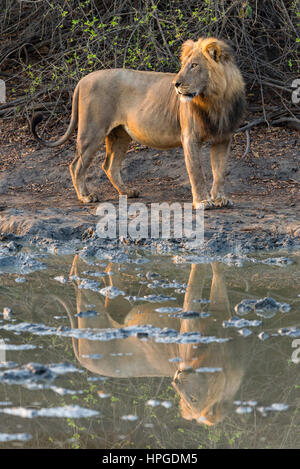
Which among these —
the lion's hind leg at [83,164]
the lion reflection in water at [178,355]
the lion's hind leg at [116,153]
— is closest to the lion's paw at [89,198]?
the lion's hind leg at [83,164]

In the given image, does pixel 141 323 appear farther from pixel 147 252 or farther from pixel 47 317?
pixel 147 252

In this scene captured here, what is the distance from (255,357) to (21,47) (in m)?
7.52

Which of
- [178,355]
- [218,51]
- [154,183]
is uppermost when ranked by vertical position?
[218,51]

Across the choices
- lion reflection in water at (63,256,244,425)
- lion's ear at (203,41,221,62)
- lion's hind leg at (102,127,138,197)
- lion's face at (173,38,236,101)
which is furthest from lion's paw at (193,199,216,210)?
lion reflection in water at (63,256,244,425)

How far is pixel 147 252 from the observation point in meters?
6.19

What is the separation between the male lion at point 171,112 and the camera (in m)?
6.58

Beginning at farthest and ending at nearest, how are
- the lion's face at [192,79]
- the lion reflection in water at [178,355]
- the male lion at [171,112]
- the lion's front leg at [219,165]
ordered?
the lion's front leg at [219,165], the male lion at [171,112], the lion's face at [192,79], the lion reflection in water at [178,355]

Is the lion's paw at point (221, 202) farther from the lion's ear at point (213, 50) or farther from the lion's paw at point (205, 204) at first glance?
the lion's ear at point (213, 50)

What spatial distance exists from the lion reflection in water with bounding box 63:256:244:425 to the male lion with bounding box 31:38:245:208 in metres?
2.24

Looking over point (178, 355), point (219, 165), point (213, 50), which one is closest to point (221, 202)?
point (219, 165)

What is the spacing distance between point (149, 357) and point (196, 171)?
11.2ft

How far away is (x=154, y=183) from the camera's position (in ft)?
27.3

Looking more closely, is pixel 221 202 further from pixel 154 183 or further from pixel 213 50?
pixel 154 183
